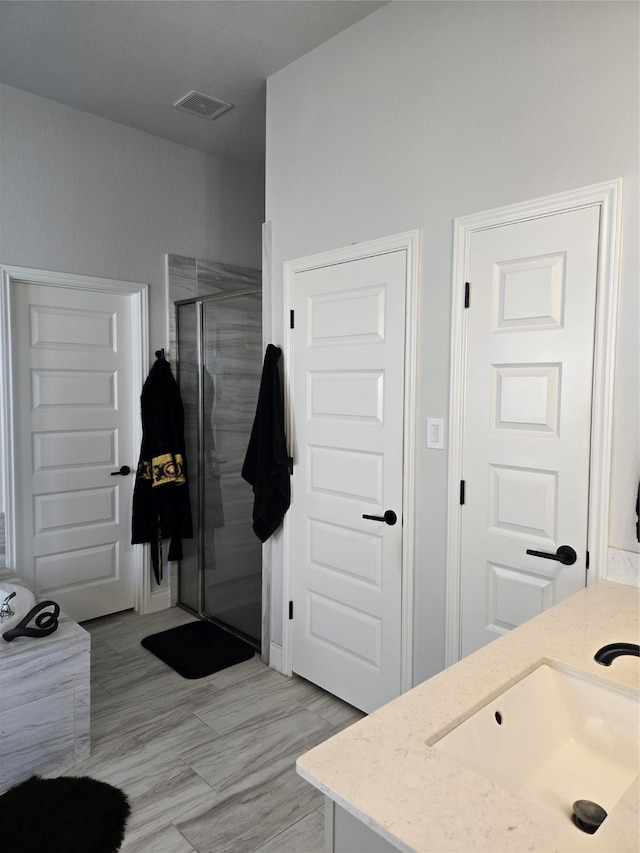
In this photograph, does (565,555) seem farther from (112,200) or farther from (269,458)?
(112,200)

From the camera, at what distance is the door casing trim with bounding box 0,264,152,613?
319 cm

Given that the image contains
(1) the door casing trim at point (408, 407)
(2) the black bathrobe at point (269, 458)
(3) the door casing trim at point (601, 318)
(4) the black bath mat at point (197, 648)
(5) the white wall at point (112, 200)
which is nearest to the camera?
(3) the door casing trim at point (601, 318)

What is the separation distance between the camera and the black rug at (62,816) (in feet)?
6.20

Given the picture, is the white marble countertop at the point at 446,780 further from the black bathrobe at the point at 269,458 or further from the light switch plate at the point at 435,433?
the black bathrobe at the point at 269,458

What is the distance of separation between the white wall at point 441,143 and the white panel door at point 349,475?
144 millimetres

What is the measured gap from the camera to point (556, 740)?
1248mm

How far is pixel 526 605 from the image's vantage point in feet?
6.66

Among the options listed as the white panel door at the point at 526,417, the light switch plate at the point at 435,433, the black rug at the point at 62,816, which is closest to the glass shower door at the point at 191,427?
the black rug at the point at 62,816

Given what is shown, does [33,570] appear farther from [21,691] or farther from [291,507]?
[291,507]

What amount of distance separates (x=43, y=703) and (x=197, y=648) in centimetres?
117

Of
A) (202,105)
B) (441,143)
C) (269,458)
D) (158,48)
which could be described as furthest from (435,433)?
(202,105)

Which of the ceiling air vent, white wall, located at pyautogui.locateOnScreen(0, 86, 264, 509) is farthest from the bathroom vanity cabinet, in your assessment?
the ceiling air vent

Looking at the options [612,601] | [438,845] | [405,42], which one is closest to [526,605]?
[612,601]

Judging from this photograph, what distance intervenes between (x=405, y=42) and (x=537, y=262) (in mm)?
1157
